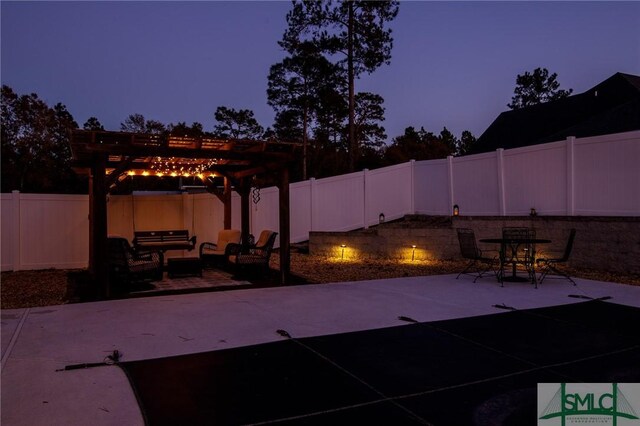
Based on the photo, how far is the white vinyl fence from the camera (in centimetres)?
1034

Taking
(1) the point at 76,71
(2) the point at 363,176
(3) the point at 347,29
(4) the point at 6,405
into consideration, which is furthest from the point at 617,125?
(1) the point at 76,71

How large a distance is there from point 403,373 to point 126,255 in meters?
6.19

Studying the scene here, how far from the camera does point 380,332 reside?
5.42 meters

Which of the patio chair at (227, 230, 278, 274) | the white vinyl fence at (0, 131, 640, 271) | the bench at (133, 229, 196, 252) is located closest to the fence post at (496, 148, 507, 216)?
the white vinyl fence at (0, 131, 640, 271)

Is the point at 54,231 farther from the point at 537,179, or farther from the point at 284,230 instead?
the point at 537,179

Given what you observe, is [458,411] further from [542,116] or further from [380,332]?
[542,116]

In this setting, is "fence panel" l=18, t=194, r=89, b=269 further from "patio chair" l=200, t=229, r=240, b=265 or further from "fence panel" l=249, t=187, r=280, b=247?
"fence panel" l=249, t=187, r=280, b=247

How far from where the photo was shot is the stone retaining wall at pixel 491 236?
954 centimetres

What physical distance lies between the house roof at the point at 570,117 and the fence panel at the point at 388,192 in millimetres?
5549

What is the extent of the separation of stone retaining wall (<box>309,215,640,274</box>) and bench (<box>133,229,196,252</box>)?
12.3 feet

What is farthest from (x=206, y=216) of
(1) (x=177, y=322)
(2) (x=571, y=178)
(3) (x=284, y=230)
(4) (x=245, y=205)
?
(2) (x=571, y=178)

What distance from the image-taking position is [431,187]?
15.0 meters

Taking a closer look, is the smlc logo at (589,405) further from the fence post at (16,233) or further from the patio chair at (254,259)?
the fence post at (16,233)

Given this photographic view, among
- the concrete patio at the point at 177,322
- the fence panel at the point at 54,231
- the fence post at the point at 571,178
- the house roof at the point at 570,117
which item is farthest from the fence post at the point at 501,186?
the fence panel at the point at 54,231
